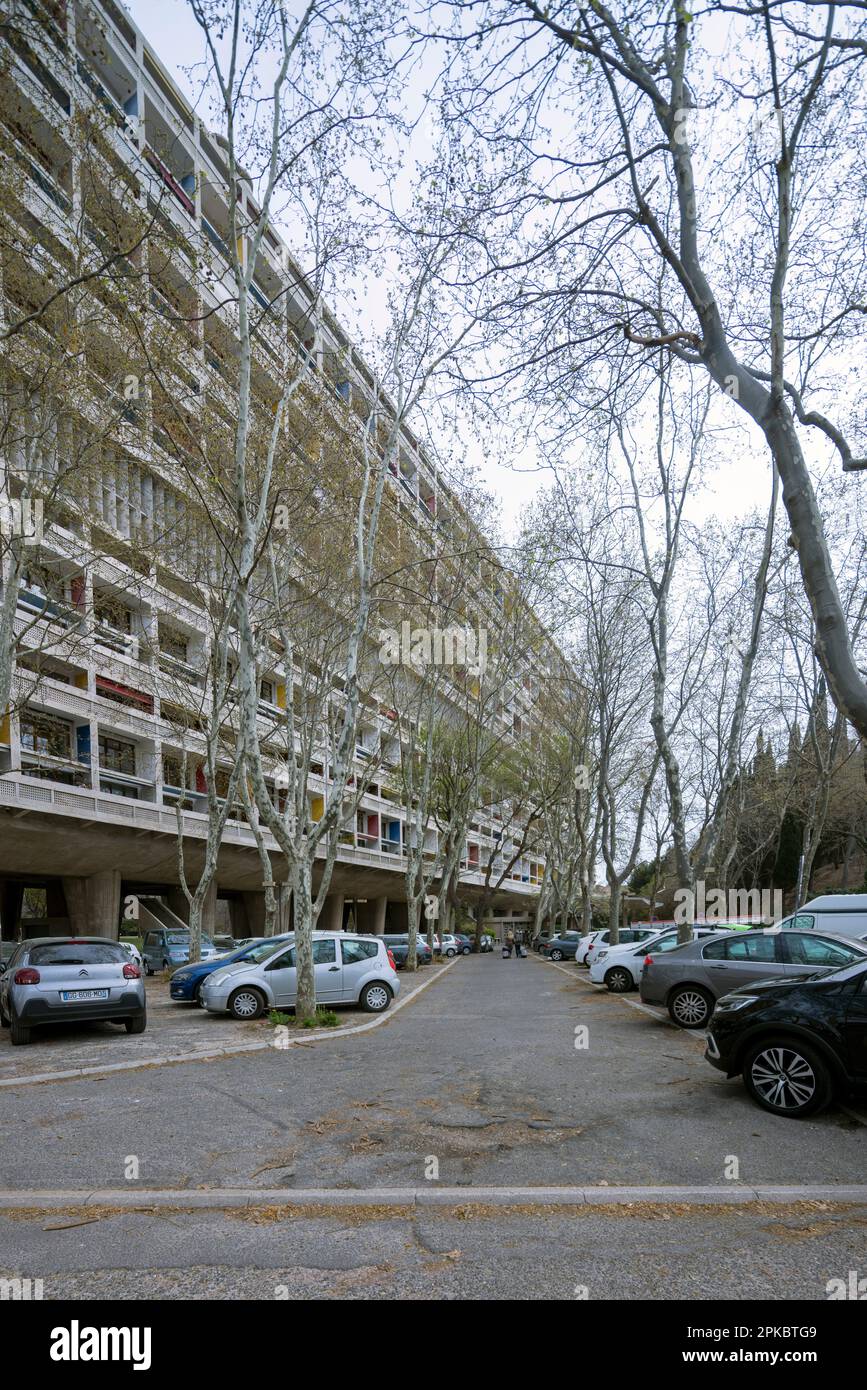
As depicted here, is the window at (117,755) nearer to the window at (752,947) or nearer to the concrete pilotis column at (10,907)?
the concrete pilotis column at (10,907)

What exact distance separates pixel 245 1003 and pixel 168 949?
15.6 meters

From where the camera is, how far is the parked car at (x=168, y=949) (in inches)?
1086

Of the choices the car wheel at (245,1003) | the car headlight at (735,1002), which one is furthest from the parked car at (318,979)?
the car headlight at (735,1002)

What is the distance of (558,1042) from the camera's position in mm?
10969

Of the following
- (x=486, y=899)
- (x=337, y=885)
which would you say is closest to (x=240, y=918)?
(x=337, y=885)

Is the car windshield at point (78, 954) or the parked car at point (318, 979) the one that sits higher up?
the car windshield at point (78, 954)

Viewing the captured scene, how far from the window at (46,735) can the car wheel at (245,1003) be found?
1658 cm

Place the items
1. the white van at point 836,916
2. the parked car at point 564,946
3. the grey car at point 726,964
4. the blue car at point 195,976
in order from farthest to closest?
1. the parked car at point 564,946
2. the white van at point 836,916
3. the blue car at point 195,976
4. the grey car at point 726,964

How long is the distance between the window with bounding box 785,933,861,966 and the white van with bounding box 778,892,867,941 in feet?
22.4

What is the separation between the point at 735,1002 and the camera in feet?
24.0

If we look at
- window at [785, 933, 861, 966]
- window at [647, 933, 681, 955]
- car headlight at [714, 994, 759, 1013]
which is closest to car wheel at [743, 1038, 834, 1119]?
car headlight at [714, 994, 759, 1013]

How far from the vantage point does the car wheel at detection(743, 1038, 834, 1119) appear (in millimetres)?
6512

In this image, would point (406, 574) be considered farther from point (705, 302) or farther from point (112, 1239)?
point (112, 1239)
